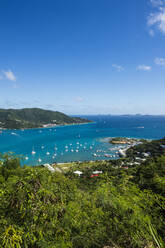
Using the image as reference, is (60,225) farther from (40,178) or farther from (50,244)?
(40,178)

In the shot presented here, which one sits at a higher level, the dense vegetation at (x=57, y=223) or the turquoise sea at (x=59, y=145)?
the dense vegetation at (x=57, y=223)

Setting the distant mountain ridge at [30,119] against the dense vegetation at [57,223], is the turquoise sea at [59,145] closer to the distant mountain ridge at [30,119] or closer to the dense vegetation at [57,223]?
the dense vegetation at [57,223]

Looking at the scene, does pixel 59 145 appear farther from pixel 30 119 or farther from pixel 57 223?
pixel 30 119

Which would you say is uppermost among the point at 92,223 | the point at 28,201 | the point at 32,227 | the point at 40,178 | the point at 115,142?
the point at 40,178

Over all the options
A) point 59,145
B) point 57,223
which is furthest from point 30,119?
point 57,223

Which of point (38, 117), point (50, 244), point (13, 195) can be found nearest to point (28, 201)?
point (13, 195)

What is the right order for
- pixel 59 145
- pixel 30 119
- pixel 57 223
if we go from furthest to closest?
pixel 30 119 < pixel 59 145 < pixel 57 223

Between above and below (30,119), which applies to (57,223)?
above

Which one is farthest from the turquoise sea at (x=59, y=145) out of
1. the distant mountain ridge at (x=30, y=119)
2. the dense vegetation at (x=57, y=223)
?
the distant mountain ridge at (x=30, y=119)
